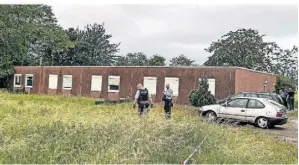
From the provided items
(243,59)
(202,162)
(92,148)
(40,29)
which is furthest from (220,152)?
(243,59)

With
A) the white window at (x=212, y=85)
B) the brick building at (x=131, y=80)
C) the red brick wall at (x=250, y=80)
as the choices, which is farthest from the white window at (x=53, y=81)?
the red brick wall at (x=250, y=80)

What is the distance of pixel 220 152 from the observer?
8.15 meters

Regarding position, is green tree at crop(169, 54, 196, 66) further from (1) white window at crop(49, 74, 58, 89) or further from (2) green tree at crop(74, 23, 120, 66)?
(1) white window at crop(49, 74, 58, 89)

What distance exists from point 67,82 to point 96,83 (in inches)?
141

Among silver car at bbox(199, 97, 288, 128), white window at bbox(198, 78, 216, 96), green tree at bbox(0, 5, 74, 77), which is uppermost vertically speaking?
green tree at bbox(0, 5, 74, 77)

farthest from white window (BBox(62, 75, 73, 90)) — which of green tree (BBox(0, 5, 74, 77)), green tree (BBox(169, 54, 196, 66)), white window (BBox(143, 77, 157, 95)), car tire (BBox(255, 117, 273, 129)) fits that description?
green tree (BBox(169, 54, 196, 66))

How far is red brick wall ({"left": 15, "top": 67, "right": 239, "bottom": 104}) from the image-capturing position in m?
28.4

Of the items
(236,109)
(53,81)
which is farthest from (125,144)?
(53,81)

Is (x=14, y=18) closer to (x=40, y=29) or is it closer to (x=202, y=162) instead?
(x=40, y=29)

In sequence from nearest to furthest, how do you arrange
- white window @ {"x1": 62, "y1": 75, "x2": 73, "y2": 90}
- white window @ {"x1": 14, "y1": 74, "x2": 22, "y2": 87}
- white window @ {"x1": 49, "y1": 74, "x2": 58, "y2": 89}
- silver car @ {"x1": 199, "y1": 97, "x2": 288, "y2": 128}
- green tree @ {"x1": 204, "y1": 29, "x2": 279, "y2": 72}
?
silver car @ {"x1": 199, "y1": 97, "x2": 288, "y2": 128}
white window @ {"x1": 62, "y1": 75, "x2": 73, "y2": 90}
white window @ {"x1": 49, "y1": 74, "x2": 58, "y2": 89}
white window @ {"x1": 14, "y1": 74, "x2": 22, "y2": 87}
green tree @ {"x1": 204, "y1": 29, "x2": 279, "y2": 72}

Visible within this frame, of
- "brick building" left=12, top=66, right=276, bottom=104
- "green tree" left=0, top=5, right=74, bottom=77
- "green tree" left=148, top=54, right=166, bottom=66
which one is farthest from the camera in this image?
"green tree" left=148, top=54, right=166, bottom=66

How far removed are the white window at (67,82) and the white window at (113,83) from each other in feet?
14.6

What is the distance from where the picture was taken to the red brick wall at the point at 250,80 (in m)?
28.3

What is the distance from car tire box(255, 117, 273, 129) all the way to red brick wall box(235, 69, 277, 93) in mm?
11468
